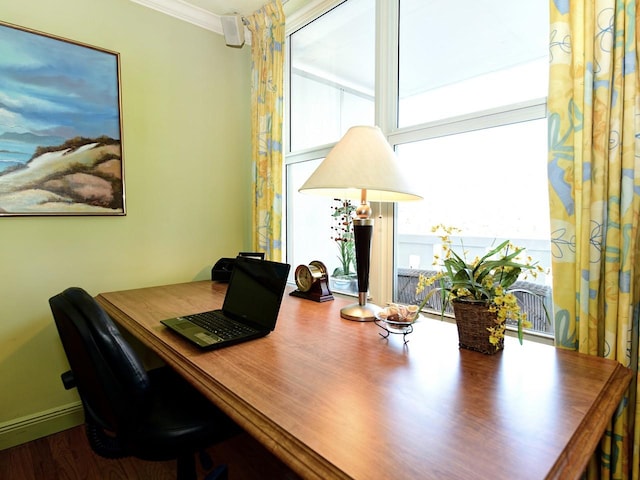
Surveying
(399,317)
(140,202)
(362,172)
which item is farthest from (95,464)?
(362,172)

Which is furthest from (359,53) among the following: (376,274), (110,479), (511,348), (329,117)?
(110,479)

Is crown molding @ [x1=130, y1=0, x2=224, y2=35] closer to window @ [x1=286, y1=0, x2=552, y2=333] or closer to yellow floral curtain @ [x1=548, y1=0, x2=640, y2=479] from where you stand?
window @ [x1=286, y1=0, x2=552, y2=333]

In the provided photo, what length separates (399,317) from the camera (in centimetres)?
116

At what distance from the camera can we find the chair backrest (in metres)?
0.86

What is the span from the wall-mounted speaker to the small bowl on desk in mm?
1948

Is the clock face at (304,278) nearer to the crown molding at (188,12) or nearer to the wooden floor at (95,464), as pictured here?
the wooden floor at (95,464)

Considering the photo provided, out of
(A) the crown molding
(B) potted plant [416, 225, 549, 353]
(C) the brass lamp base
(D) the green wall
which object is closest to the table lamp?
(C) the brass lamp base

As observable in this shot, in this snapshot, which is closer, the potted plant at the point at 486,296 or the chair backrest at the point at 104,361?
the chair backrest at the point at 104,361

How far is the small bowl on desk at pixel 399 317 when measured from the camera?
3.64 ft

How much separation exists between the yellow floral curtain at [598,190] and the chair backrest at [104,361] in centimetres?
124

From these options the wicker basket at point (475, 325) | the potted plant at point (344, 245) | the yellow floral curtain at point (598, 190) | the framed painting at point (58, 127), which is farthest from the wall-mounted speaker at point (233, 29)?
the wicker basket at point (475, 325)

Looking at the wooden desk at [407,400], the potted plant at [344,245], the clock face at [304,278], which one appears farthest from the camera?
the potted plant at [344,245]

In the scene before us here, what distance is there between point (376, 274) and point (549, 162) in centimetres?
92

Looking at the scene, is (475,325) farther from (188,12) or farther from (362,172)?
(188,12)
